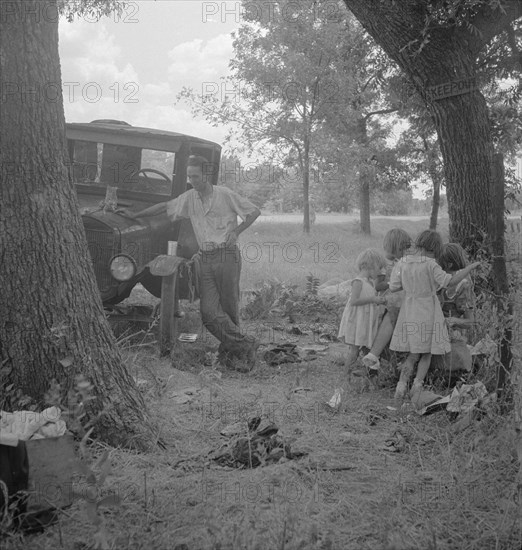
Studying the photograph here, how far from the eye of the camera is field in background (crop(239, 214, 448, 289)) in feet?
46.9

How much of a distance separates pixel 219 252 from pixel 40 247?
319cm

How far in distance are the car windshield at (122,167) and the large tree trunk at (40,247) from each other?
166 inches

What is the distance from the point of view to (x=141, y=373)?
6039mm

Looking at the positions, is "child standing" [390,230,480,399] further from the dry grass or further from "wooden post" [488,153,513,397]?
"wooden post" [488,153,513,397]

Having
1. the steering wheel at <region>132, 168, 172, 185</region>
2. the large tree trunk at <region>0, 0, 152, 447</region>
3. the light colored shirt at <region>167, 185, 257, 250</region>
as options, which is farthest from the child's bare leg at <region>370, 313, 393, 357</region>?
the steering wheel at <region>132, 168, 172, 185</region>

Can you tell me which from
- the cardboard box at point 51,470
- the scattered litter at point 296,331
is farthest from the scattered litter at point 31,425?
the scattered litter at point 296,331

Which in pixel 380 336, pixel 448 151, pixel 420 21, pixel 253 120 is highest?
pixel 253 120

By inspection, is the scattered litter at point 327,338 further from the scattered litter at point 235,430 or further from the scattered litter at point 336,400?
the scattered litter at point 235,430

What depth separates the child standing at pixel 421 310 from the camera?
5465 mm

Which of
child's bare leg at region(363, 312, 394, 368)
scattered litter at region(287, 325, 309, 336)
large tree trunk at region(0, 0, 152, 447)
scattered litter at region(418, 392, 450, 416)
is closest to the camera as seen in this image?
large tree trunk at region(0, 0, 152, 447)

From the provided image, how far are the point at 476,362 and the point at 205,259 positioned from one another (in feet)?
9.00

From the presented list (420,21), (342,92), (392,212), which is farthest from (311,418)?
(392,212)

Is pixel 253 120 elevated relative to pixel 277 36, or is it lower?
lower

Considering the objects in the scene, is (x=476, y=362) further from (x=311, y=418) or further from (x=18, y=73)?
(x=18, y=73)
